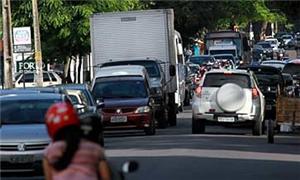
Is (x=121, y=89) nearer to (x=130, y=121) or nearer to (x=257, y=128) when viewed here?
(x=130, y=121)

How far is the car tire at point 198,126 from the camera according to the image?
27.5 m

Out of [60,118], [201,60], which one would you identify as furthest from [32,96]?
[201,60]

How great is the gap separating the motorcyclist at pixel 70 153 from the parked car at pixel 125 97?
19422 mm

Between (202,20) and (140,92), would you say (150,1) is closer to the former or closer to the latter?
(202,20)

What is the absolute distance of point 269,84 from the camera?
3155 cm

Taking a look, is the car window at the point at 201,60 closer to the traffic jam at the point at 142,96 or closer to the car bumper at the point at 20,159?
the traffic jam at the point at 142,96

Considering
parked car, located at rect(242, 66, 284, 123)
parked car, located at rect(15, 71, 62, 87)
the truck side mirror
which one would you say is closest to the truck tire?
the truck side mirror

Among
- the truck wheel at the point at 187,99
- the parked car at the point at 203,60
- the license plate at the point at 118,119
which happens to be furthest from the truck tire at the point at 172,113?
the parked car at the point at 203,60

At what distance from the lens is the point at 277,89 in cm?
3073

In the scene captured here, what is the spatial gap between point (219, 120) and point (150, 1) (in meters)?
33.5

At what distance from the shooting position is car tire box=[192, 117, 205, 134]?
1084 inches

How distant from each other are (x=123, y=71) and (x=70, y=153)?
72.8 feet

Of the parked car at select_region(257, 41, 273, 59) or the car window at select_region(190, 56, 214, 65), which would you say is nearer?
the car window at select_region(190, 56, 214, 65)

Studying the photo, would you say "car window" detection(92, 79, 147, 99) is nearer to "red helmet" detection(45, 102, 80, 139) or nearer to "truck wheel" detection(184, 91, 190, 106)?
"truck wheel" detection(184, 91, 190, 106)
